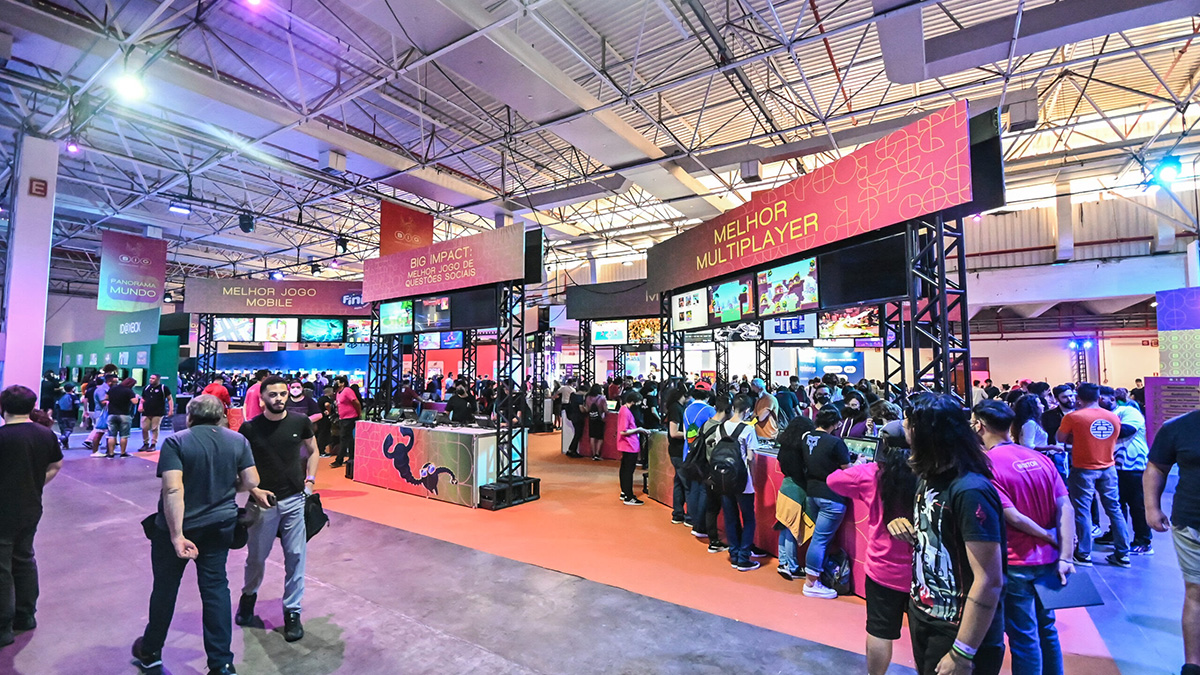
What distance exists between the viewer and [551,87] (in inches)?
305

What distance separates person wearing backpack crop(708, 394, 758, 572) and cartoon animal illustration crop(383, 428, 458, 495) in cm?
390

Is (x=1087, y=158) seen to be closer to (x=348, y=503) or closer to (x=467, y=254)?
(x=467, y=254)

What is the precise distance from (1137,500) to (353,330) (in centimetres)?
1572

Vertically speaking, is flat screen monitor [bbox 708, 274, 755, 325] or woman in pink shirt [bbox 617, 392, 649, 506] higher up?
flat screen monitor [bbox 708, 274, 755, 325]

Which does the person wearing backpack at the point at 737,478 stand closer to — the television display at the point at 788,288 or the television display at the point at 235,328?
the television display at the point at 788,288

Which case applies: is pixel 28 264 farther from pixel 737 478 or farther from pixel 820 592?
pixel 820 592

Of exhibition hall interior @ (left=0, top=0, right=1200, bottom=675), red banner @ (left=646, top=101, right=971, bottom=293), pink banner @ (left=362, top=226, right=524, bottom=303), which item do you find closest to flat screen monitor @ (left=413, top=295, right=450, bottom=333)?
exhibition hall interior @ (left=0, top=0, right=1200, bottom=675)

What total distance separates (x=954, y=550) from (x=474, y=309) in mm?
7450

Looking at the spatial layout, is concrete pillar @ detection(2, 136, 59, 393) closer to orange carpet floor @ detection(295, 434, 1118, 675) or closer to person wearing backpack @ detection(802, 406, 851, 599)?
orange carpet floor @ detection(295, 434, 1118, 675)

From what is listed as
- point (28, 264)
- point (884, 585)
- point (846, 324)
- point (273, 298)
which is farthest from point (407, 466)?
point (273, 298)

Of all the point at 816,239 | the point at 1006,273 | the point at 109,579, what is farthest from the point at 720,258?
the point at 1006,273

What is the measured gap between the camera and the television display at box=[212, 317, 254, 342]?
1452 centimetres

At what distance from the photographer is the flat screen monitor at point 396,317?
380 inches

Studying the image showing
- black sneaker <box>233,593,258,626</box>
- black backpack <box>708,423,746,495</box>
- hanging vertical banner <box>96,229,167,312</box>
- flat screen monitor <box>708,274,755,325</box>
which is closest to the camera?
black sneaker <box>233,593,258,626</box>
